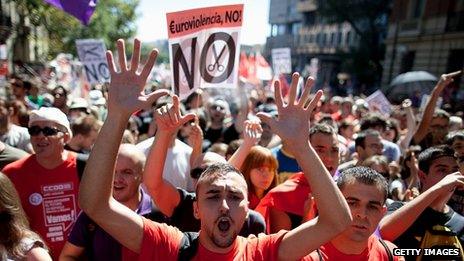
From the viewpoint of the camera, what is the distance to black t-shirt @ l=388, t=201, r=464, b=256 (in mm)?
2779

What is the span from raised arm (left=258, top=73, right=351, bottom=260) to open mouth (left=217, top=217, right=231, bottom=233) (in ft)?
0.95

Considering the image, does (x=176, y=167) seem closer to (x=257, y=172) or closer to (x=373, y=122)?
(x=257, y=172)

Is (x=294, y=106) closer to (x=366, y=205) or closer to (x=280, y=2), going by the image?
(x=366, y=205)

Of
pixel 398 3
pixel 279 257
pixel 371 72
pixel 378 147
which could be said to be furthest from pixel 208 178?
pixel 371 72

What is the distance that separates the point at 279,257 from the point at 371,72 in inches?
1412

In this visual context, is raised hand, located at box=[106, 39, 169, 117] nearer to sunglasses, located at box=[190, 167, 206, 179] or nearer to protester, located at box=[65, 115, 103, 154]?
sunglasses, located at box=[190, 167, 206, 179]

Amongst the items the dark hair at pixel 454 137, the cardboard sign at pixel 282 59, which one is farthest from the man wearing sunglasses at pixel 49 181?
the cardboard sign at pixel 282 59

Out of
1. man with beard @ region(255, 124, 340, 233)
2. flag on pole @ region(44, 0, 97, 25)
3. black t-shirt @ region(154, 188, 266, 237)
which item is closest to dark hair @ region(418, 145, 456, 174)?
man with beard @ region(255, 124, 340, 233)

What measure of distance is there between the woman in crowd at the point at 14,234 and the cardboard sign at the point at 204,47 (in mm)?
1885

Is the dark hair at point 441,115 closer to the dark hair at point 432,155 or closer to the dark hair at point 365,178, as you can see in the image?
the dark hair at point 432,155

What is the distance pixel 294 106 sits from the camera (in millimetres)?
2012

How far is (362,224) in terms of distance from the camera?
2.23 meters

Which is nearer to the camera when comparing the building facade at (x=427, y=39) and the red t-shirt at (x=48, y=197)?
the red t-shirt at (x=48, y=197)

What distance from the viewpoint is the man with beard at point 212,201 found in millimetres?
1900
